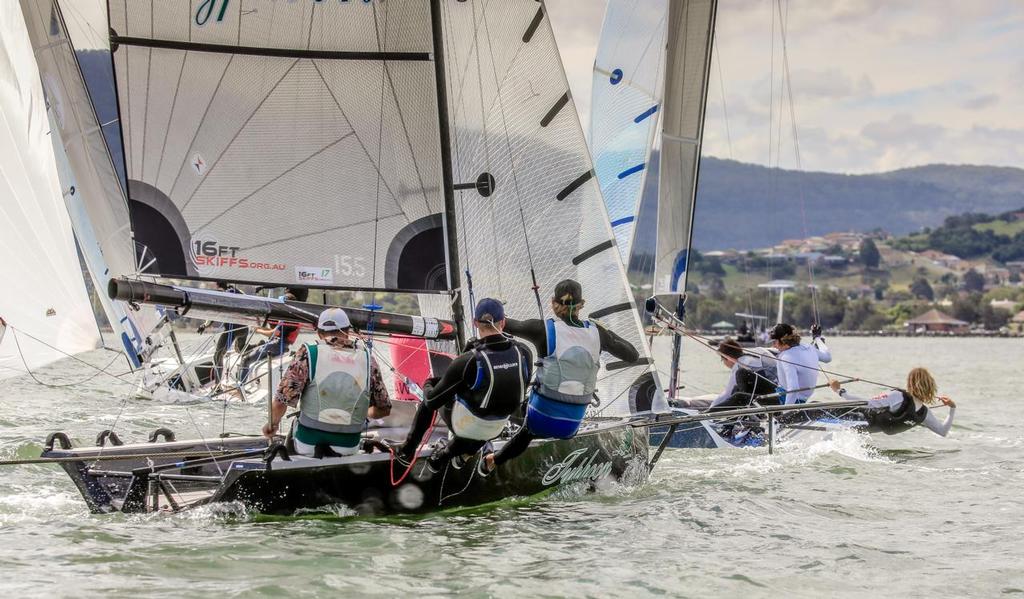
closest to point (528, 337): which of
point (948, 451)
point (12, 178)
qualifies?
→ point (12, 178)

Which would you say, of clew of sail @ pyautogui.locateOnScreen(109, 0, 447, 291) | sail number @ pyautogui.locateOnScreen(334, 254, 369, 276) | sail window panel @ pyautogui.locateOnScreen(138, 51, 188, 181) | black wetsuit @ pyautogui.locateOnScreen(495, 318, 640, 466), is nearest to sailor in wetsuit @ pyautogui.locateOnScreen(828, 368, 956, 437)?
black wetsuit @ pyautogui.locateOnScreen(495, 318, 640, 466)

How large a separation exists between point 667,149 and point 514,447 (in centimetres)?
730

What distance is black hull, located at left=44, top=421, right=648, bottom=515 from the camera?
703 centimetres

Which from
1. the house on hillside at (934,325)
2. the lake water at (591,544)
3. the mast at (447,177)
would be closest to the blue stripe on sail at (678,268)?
the lake water at (591,544)

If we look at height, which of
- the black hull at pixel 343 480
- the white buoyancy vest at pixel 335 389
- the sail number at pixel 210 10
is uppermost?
the sail number at pixel 210 10

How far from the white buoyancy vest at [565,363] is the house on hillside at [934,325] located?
13103 centimetres

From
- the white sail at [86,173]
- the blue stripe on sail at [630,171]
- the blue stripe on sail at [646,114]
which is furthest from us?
the blue stripe on sail at [630,171]

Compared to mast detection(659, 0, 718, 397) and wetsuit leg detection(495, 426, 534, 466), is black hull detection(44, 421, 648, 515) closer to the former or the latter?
wetsuit leg detection(495, 426, 534, 466)

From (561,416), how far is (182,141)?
3.55 m

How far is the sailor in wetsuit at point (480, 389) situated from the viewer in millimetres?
7094

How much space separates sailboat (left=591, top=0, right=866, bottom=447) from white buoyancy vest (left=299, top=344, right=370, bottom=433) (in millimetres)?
4490

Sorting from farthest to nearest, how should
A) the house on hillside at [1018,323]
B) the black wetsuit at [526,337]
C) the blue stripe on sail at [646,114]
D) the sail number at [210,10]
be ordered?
the house on hillside at [1018,323]
the blue stripe on sail at [646,114]
the sail number at [210,10]
the black wetsuit at [526,337]

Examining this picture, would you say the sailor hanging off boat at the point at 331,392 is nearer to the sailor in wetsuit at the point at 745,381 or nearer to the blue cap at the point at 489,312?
the blue cap at the point at 489,312

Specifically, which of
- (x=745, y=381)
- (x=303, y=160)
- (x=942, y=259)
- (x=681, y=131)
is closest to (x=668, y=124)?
(x=681, y=131)
